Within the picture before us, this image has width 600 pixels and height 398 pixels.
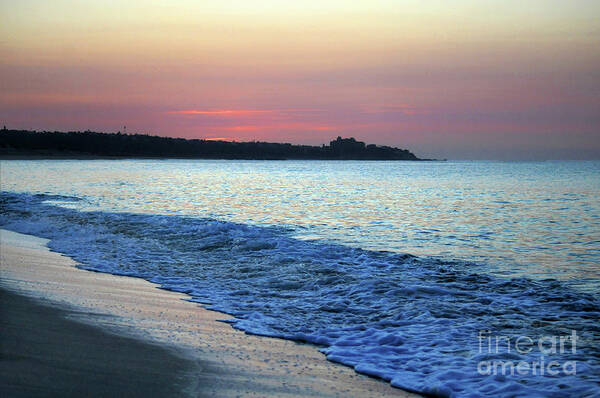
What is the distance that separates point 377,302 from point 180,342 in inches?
132

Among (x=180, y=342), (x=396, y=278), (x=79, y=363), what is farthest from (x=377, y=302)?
(x=79, y=363)

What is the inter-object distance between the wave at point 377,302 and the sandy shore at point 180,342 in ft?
1.12

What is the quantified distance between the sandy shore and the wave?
0.34 m

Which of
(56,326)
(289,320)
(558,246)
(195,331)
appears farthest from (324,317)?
(558,246)

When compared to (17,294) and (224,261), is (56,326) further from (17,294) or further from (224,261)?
(224,261)

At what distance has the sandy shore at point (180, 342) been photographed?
4277mm

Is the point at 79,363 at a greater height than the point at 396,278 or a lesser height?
greater

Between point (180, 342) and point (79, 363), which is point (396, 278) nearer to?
point (180, 342)

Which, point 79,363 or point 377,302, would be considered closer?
point 79,363

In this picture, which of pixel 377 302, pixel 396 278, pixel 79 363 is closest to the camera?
pixel 79 363

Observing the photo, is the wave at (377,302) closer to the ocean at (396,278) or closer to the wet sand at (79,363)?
the ocean at (396,278)

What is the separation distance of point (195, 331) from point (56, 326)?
4.99ft

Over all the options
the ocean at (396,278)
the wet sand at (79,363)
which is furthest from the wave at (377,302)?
the wet sand at (79,363)

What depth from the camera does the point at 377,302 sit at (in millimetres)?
7629
